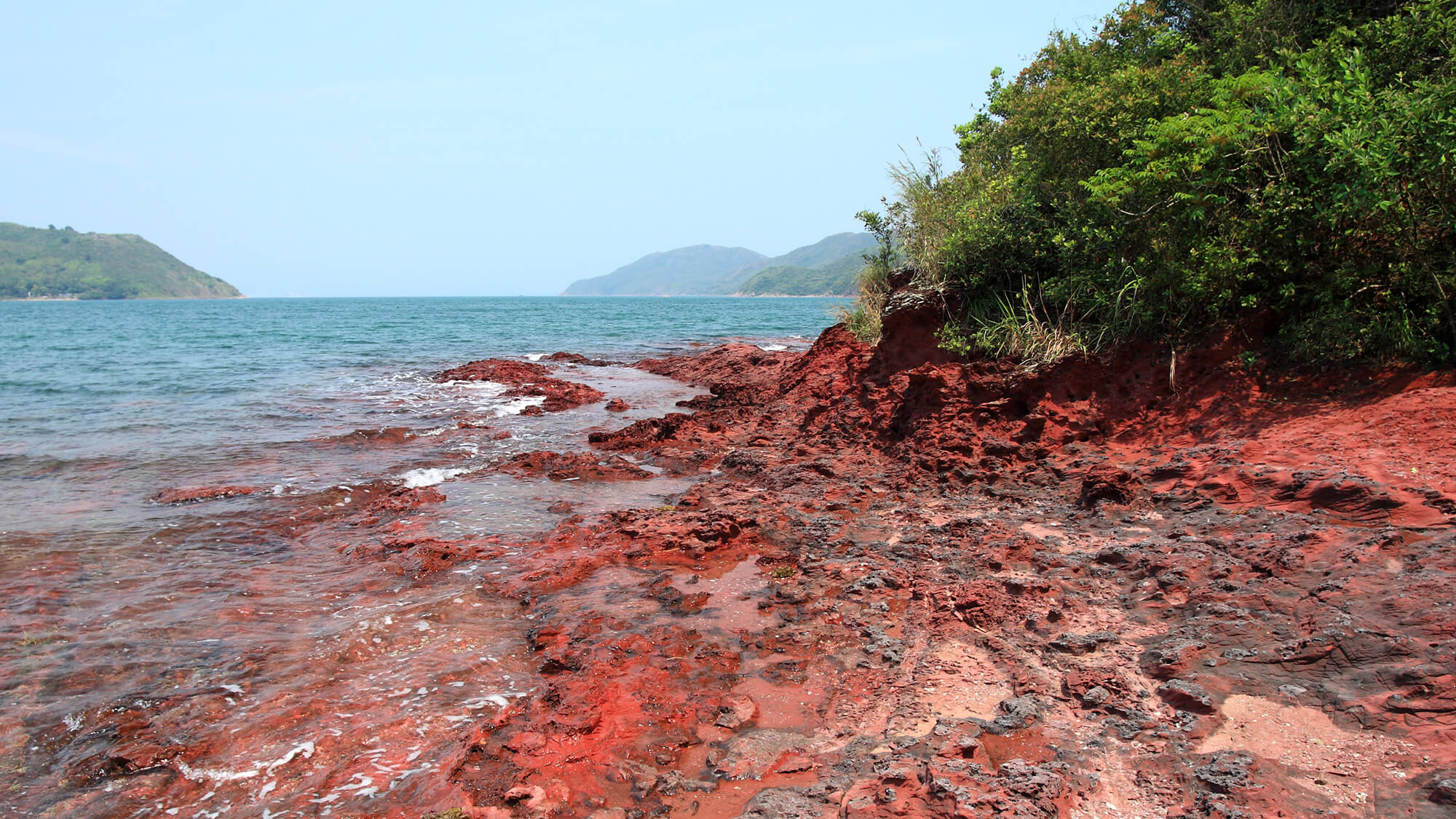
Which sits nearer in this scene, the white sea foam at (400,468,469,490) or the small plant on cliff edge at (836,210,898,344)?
the white sea foam at (400,468,469,490)

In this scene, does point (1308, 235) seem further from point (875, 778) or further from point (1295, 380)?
point (875, 778)

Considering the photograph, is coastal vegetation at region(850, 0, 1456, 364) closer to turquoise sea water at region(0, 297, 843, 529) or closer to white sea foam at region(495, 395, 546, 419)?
turquoise sea water at region(0, 297, 843, 529)

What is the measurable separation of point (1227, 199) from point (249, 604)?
10764 millimetres

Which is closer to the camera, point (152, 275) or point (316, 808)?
point (316, 808)

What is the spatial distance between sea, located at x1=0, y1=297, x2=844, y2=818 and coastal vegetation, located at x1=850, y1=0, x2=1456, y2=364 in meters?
4.94

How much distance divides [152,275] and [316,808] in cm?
20517

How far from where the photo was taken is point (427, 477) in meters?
10.8

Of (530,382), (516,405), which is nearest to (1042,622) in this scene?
(516,405)

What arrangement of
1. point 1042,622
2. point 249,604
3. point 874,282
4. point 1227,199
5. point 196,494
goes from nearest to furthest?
point 1042,622, point 249,604, point 1227,199, point 196,494, point 874,282

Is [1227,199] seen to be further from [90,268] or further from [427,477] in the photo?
[90,268]

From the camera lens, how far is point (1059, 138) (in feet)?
31.6

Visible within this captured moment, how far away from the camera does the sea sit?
14.0 ft

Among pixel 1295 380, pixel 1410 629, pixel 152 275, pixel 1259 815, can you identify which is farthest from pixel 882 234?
pixel 152 275

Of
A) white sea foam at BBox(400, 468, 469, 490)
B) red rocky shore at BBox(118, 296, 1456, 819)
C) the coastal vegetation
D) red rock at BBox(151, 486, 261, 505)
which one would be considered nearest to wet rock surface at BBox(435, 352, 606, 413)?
white sea foam at BBox(400, 468, 469, 490)
